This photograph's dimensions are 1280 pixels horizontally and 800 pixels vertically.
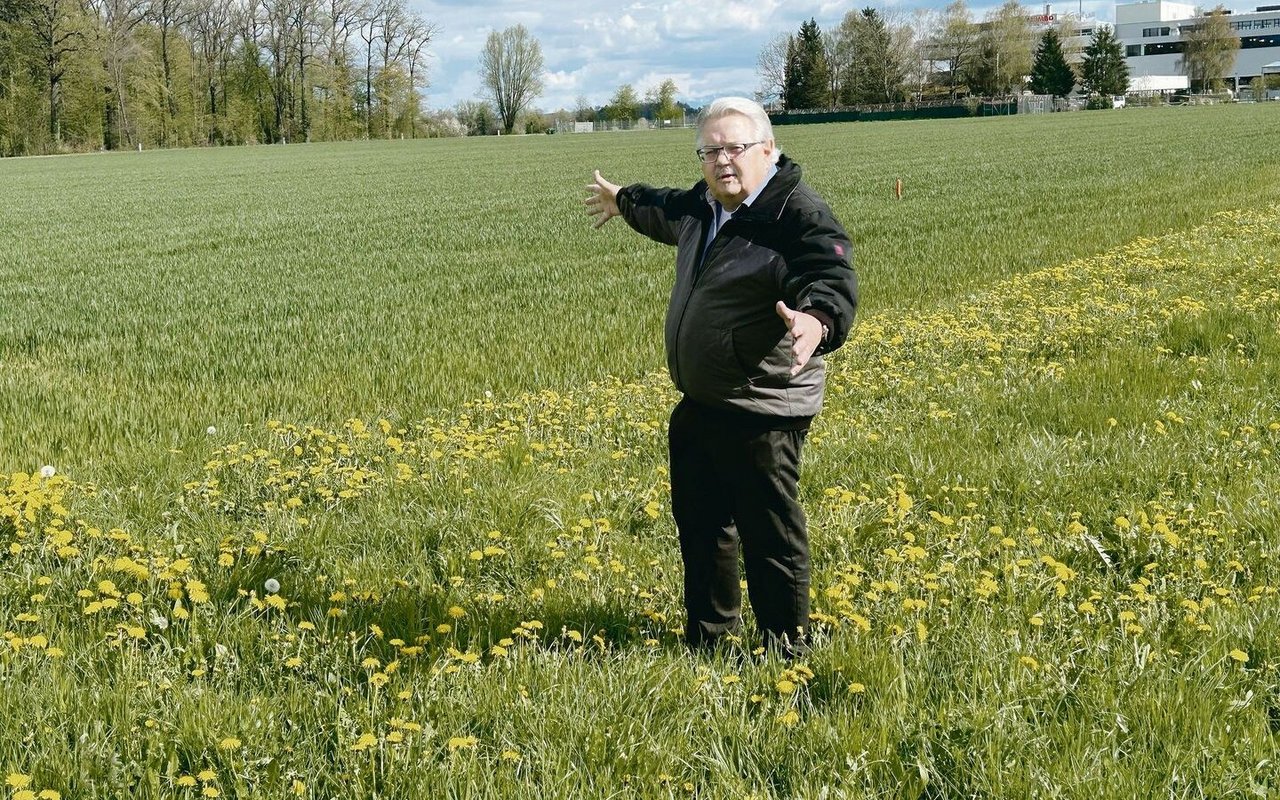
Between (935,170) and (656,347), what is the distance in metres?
25.0

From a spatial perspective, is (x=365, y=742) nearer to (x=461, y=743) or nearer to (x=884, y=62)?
(x=461, y=743)

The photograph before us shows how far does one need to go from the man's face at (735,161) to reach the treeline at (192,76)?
83.4m

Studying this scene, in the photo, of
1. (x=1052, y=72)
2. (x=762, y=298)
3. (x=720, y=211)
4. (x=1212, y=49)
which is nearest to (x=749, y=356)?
(x=762, y=298)

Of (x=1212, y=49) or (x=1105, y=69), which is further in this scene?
(x=1212, y=49)

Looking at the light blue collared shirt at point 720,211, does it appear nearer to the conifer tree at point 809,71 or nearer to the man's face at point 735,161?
the man's face at point 735,161

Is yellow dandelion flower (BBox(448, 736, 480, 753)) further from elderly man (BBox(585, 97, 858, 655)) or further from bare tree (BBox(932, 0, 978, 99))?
bare tree (BBox(932, 0, 978, 99))

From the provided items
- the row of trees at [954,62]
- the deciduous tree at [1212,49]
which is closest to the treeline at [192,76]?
the row of trees at [954,62]

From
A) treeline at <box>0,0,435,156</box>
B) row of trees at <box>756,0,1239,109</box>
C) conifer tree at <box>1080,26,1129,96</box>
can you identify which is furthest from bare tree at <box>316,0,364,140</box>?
conifer tree at <box>1080,26,1129,96</box>

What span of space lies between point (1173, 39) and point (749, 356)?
7284 inches

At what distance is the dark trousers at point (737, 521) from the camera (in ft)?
11.3

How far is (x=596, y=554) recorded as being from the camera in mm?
4672

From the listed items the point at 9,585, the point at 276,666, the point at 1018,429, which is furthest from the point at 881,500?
the point at 9,585

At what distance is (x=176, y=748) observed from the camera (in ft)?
9.80

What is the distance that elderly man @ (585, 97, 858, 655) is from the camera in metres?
3.20
